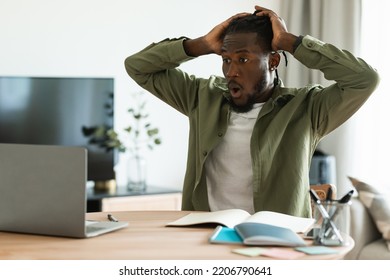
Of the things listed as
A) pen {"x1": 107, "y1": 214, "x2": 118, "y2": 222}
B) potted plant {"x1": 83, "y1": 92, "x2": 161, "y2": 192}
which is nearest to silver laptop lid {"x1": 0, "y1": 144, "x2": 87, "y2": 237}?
pen {"x1": 107, "y1": 214, "x2": 118, "y2": 222}

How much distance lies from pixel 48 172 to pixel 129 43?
97.8 inches

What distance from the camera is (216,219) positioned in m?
1.39

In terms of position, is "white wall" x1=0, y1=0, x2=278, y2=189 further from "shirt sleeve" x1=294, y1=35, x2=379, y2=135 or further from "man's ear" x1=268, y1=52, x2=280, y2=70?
"shirt sleeve" x1=294, y1=35, x2=379, y2=135

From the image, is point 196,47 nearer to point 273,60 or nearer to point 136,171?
point 273,60

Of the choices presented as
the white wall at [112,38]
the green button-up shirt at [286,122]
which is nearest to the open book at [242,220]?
the green button-up shirt at [286,122]

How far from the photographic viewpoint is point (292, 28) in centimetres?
424

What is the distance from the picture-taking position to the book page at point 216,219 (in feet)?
4.49

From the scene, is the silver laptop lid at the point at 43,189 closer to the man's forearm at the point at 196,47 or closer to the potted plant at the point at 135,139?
the man's forearm at the point at 196,47

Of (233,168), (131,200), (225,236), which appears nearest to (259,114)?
(233,168)

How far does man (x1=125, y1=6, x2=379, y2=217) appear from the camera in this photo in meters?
1.76

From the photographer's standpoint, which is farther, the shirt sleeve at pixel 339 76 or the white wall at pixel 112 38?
the white wall at pixel 112 38
